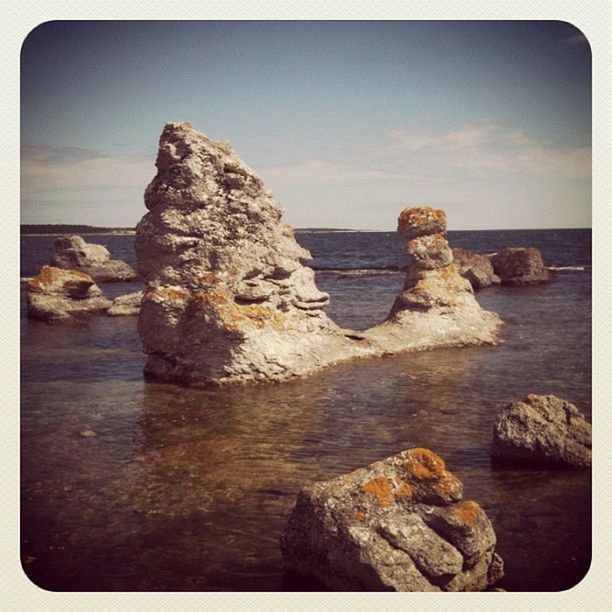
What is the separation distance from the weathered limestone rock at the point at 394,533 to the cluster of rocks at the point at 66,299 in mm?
19339

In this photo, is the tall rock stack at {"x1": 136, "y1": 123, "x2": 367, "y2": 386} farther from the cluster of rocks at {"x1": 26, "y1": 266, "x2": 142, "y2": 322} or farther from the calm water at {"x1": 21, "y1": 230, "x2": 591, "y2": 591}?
the cluster of rocks at {"x1": 26, "y1": 266, "x2": 142, "y2": 322}

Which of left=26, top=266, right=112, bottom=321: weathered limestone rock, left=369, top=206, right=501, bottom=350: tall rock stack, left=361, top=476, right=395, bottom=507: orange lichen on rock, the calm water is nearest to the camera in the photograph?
left=361, top=476, right=395, bottom=507: orange lichen on rock

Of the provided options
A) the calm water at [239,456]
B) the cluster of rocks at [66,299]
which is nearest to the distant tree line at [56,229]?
the calm water at [239,456]

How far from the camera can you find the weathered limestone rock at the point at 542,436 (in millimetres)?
9594

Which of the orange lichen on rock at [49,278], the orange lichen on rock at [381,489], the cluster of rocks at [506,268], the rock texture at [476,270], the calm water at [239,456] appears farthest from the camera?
the cluster of rocks at [506,268]

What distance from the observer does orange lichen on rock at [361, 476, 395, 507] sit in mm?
7000

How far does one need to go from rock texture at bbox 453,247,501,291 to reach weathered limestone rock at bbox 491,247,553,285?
2.01 ft

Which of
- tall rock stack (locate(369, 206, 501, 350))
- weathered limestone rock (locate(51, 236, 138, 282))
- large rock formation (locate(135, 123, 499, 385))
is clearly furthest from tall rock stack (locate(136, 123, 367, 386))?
weathered limestone rock (locate(51, 236, 138, 282))

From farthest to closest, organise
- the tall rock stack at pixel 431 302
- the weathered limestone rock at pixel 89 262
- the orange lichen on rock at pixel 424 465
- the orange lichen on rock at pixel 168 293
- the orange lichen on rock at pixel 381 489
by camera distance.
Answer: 1. the weathered limestone rock at pixel 89 262
2. the tall rock stack at pixel 431 302
3. the orange lichen on rock at pixel 168 293
4. the orange lichen on rock at pixel 424 465
5. the orange lichen on rock at pixel 381 489

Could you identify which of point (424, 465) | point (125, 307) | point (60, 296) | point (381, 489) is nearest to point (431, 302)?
point (424, 465)

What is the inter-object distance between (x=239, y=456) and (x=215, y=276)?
18.2ft

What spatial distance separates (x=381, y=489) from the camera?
708cm

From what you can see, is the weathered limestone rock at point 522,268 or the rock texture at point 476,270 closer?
the rock texture at point 476,270

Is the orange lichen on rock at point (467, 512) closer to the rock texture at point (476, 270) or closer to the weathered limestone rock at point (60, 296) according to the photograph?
the weathered limestone rock at point (60, 296)
